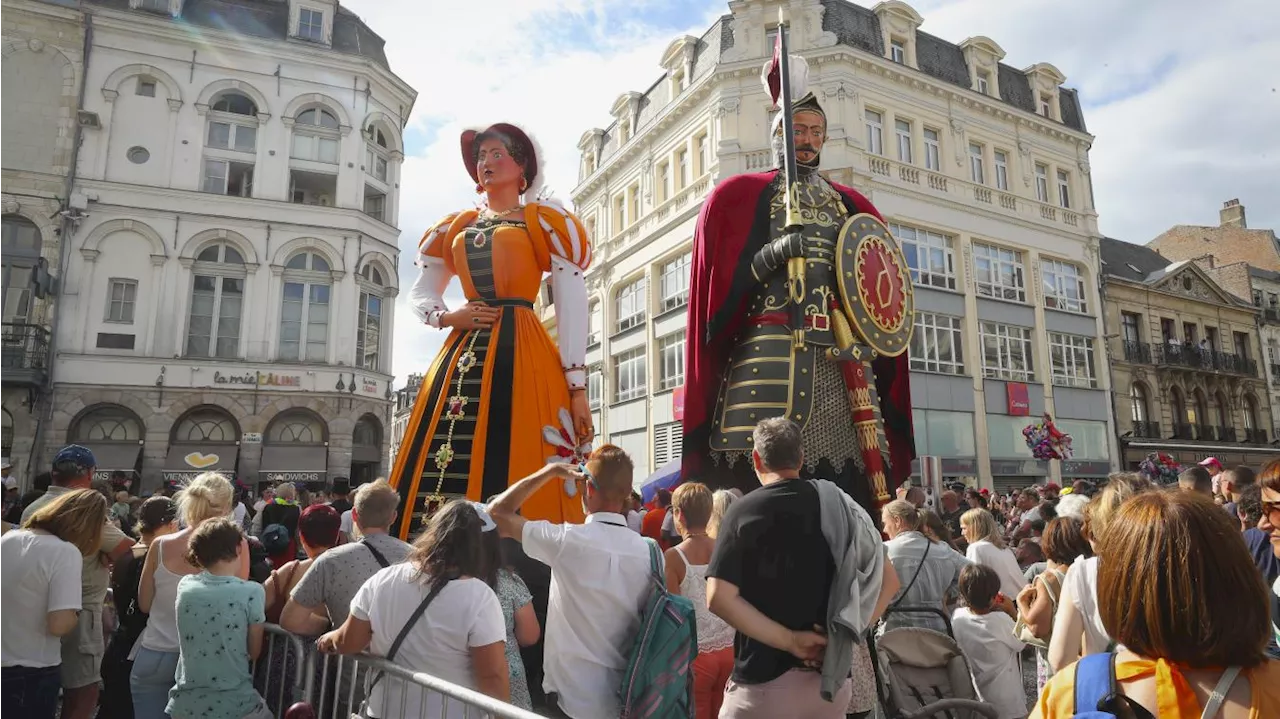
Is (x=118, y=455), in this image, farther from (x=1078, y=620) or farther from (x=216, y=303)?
(x=1078, y=620)

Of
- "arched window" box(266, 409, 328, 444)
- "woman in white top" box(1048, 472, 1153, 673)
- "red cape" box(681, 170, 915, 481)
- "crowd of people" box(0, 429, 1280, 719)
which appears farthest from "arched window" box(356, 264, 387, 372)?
"woman in white top" box(1048, 472, 1153, 673)

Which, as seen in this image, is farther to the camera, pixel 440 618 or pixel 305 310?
pixel 305 310

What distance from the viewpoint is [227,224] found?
74.2ft

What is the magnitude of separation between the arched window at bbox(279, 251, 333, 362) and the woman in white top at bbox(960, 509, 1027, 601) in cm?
2108

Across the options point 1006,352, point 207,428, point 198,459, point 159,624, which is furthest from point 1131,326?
point 159,624

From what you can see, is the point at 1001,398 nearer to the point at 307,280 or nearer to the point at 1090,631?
the point at 307,280

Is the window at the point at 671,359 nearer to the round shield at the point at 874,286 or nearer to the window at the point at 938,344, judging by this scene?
the window at the point at 938,344

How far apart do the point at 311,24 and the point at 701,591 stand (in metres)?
26.4

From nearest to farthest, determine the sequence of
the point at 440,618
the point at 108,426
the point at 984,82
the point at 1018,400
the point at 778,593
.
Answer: the point at 778,593, the point at 440,618, the point at 108,426, the point at 1018,400, the point at 984,82

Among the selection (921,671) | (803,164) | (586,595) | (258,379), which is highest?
(258,379)

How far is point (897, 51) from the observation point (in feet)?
82.7

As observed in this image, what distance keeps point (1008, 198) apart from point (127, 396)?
2715cm

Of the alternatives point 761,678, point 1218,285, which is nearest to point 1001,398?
point 1218,285

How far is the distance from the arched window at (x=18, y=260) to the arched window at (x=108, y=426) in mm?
2927
